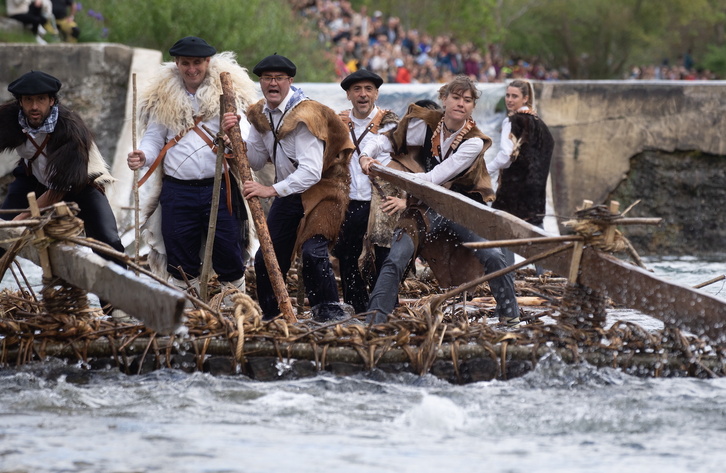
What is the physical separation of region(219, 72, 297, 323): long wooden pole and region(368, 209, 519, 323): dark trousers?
0.52 metres

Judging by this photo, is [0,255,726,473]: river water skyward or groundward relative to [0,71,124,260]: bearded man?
groundward

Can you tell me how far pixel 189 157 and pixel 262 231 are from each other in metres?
1.06

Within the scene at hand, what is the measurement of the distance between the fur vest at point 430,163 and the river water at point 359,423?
1.84 meters

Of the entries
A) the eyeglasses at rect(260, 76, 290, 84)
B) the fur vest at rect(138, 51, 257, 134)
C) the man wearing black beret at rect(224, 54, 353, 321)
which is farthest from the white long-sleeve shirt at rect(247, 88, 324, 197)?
the fur vest at rect(138, 51, 257, 134)

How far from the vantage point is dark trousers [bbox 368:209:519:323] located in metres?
7.05

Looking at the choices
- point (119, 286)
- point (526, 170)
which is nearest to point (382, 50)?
point (526, 170)

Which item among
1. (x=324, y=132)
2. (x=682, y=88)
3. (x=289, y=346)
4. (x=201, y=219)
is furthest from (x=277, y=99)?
(x=682, y=88)

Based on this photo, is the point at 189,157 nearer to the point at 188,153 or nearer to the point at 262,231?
the point at 188,153

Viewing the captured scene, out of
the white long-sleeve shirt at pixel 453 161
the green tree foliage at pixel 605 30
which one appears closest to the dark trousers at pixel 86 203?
the white long-sleeve shirt at pixel 453 161

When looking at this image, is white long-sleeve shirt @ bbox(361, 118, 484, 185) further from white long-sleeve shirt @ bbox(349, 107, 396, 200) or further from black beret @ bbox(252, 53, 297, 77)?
black beret @ bbox(252, 53, 297, 77)

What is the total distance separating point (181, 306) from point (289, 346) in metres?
0.98

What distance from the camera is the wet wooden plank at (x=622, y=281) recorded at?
5.51m

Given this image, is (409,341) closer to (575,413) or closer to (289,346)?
(289,346)

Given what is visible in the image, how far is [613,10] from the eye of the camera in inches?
1683
